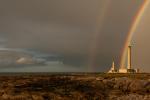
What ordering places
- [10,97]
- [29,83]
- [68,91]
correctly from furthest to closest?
[29,83] < [68,91] < [10,97]

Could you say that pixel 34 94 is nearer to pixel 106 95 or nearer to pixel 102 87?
pixel 106 95

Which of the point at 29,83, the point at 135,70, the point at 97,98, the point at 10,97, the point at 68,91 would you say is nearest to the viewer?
the point at 10,97

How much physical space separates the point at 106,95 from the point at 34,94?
15.7m

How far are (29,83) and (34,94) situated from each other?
60.2ft

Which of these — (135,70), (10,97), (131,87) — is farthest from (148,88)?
(135,70)

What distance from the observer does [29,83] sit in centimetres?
7556

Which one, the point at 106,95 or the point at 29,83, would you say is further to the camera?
the point at 29,83

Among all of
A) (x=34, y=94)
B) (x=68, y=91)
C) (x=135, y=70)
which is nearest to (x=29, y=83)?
(x=68, y=91)

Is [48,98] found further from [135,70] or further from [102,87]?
[135,70]

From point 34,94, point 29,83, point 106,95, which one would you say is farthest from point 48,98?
point 29,83

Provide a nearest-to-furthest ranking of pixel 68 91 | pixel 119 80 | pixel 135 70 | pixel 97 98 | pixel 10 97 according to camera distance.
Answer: pixel 10 97
pixel 97 98
pixel 68 91
pixel 119 80
pixel 135 70

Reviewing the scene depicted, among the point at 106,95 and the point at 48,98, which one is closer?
the point at 48,98

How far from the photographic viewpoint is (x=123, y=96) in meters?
60.8

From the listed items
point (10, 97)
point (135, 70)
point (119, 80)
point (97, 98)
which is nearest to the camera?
point (10, 97)
